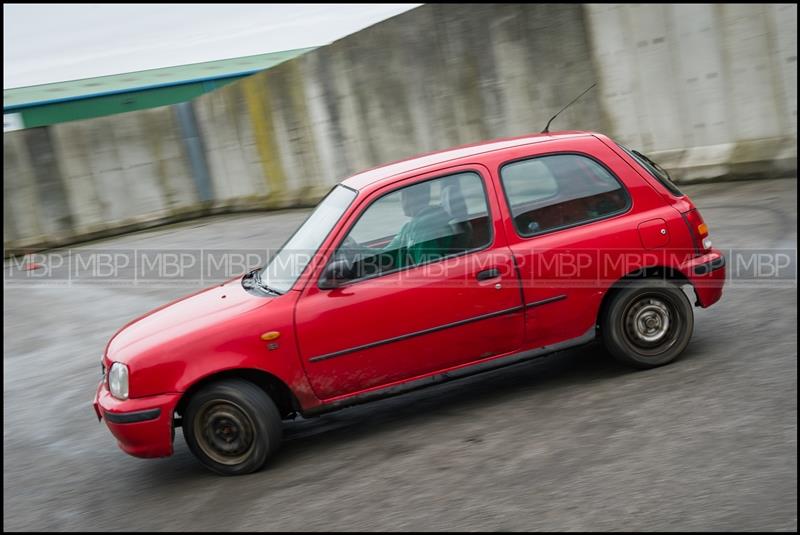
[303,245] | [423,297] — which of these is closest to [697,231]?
[423,297]

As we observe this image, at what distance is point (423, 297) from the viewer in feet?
18.6

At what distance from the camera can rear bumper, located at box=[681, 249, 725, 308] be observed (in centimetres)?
614

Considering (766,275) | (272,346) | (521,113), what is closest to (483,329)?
(272,346)

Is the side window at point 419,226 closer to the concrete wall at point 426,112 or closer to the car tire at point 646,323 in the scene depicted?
the car tire at point 646,323

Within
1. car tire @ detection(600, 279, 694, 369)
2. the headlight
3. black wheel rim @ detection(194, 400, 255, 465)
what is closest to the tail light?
car tire @ detection(600, 279, 694, 369)

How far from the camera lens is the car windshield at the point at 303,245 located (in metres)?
5.85

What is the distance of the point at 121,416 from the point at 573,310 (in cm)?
293

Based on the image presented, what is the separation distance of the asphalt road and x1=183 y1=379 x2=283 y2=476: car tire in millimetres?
122

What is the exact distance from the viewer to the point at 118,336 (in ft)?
19.9

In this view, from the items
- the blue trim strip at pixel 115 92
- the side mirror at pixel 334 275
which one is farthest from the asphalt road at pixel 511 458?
the blue trim strip at pixel 115 92

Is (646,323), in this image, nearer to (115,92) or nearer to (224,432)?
(224,432)

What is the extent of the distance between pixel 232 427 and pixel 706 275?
130 inches

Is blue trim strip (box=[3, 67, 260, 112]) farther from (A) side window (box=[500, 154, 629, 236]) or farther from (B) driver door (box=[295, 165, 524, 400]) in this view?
(A) side window (box=[500, 154, 629, 236])

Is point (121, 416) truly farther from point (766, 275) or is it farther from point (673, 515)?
point (766, 275)
